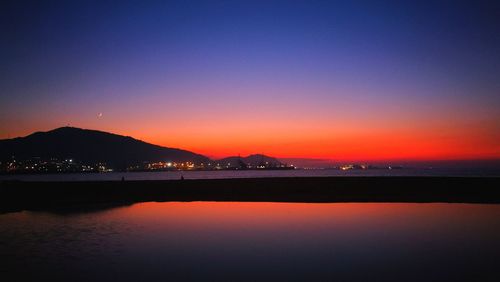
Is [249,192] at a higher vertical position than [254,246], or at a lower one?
higher

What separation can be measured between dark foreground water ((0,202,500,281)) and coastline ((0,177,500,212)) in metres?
7.27

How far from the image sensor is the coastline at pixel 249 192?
30.9 metres

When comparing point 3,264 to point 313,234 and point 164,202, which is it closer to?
point 313,234

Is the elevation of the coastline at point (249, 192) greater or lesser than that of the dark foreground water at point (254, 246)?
greater

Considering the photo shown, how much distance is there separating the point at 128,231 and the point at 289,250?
765 cm

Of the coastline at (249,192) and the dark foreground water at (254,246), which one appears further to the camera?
the coastline at (249,192)

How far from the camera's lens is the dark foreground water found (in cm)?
1034

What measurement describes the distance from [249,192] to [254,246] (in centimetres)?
2322

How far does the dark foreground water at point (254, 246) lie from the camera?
407 inches

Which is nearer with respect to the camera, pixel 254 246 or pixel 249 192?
pixel 254 246

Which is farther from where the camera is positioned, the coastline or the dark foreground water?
the coastline

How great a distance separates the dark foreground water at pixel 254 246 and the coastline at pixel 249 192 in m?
7.27

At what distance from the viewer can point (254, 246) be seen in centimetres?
1434

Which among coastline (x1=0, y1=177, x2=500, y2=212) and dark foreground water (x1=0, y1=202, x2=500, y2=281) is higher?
coastline (x1=0, y1=177, x2=500, y2=212)
